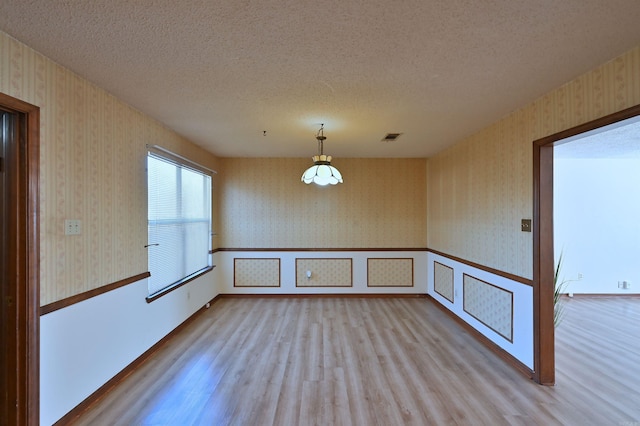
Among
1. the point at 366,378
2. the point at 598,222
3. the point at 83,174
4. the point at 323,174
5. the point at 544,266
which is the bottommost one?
the point at 366,378

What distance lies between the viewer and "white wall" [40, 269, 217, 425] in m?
1.97

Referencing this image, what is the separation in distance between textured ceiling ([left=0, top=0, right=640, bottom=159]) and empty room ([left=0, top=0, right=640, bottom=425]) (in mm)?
16

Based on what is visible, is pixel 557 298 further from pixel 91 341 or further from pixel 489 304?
pixel 91 341

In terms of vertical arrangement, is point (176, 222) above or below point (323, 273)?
above

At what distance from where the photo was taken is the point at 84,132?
7.51 feet

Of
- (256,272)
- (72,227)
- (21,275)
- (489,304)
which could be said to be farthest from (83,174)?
(489,304)

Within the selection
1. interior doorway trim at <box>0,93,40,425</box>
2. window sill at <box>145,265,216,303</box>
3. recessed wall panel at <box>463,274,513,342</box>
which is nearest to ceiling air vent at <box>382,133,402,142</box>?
recessed wall panel at <box>463,274,513,342</box>

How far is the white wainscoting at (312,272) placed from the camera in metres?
5.34

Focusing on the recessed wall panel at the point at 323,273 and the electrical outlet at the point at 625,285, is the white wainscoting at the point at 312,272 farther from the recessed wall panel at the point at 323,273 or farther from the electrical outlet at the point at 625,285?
the electrical outlet at the point at 625,285

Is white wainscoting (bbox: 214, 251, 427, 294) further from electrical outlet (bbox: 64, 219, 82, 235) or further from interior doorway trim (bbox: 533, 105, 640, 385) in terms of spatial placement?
electrical outlet (bbox: 64, 219, 82, 235)

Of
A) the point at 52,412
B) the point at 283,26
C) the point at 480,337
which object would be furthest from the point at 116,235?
the point at 480,337

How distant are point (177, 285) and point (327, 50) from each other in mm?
3215

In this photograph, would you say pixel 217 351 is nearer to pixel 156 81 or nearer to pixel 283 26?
pixel 156 81

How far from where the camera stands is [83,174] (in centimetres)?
228
